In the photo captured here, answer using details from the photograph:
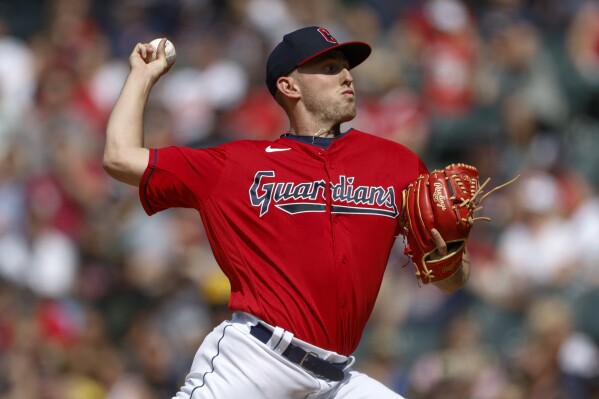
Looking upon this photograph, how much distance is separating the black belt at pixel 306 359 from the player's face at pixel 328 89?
965mm

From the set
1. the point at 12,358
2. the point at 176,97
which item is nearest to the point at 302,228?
the point at 12,358

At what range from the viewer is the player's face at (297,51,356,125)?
189 inches

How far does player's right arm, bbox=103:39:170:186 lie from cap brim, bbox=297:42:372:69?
0.65m

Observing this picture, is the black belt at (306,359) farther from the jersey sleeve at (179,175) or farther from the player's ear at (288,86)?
the player's ear at (288,86)

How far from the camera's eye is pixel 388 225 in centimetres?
462

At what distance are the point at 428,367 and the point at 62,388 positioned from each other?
2658 mm

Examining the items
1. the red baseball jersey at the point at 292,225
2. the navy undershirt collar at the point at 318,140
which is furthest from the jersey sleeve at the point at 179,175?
the navy undershirt collar at the point at 318,140

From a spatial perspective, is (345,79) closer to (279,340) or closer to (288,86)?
(288,86)

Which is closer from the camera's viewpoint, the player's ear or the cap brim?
the cap brim

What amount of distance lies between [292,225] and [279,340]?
0.45m

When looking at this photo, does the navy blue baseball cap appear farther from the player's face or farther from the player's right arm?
the player's right arm

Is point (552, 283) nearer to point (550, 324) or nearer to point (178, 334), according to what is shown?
point (550, 324)

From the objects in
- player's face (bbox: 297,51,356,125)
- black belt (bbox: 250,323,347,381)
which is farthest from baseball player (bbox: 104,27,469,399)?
player's face (bbox: 297,51,356,125)

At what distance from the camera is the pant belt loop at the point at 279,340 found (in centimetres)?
436
